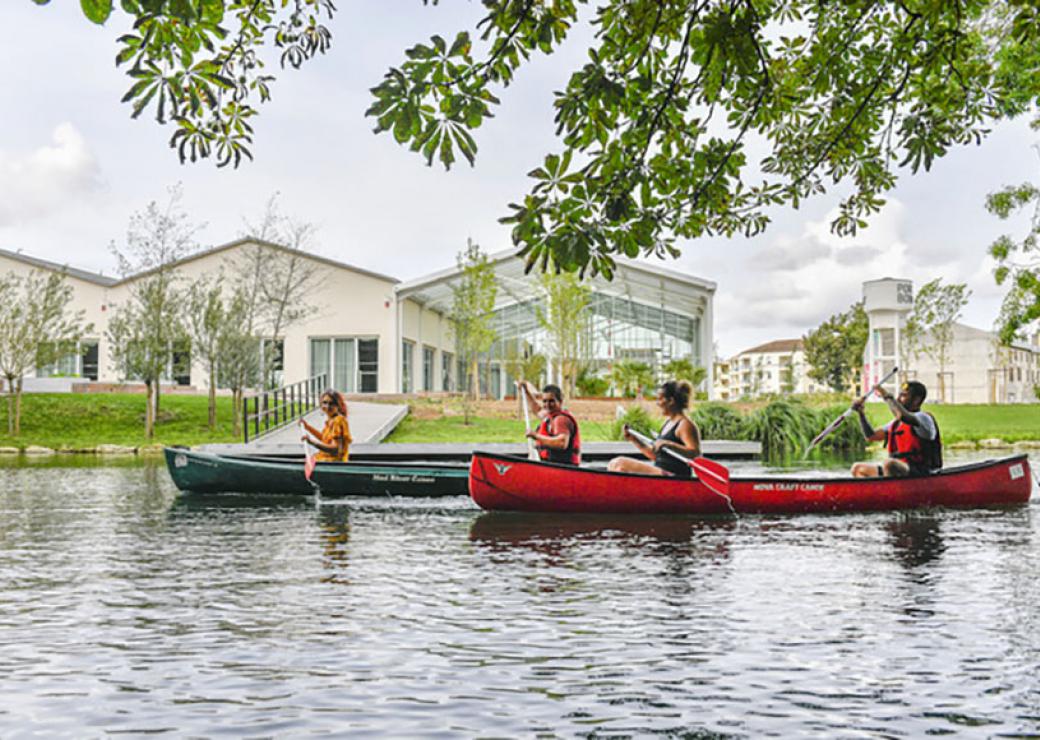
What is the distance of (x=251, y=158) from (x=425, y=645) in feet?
9.18

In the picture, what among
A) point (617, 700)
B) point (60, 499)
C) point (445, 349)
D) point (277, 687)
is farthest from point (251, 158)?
point (445, 349)

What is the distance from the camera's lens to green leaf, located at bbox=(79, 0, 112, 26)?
3.31m

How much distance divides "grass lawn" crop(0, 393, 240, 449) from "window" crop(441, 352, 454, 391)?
47.8 ft

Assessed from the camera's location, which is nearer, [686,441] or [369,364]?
[686,441]

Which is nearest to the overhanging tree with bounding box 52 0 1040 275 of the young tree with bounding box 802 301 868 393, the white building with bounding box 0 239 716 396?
the white building with bounding box 0 239 716 396

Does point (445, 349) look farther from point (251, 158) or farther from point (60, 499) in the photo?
point (251, 158)

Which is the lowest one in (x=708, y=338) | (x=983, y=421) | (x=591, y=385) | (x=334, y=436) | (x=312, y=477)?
(x=312, y=477)

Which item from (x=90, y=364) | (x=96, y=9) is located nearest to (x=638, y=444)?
(x=96, y=9)

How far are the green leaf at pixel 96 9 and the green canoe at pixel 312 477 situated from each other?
11030mm

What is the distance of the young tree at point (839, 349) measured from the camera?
65562mm

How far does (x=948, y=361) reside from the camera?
57.5m

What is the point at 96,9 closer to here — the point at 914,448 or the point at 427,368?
the point at 914,448

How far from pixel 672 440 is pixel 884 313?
3848 centimetres

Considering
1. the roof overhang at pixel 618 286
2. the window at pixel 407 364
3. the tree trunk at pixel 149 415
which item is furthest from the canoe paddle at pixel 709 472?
the window at pixel 407 364
